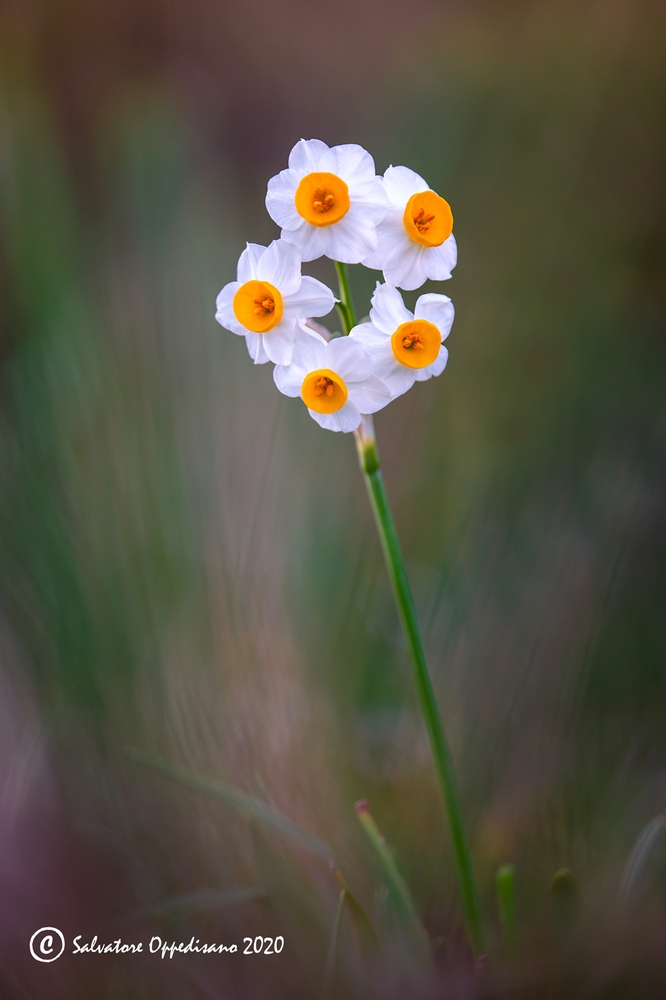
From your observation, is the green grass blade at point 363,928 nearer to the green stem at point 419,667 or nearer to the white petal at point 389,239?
the green stem at point 419,667

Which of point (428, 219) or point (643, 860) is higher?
→ point (428, 219)

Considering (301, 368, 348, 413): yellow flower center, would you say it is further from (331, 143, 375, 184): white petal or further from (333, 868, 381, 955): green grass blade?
(333, 868, 381, 955): green grass blade

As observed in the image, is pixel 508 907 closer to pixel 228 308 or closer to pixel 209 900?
pixel 209 900

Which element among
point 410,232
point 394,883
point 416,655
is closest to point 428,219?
point 410,232

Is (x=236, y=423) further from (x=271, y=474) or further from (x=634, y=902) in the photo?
(x=634, y=902)

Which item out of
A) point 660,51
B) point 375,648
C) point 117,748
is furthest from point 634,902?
point 660,51

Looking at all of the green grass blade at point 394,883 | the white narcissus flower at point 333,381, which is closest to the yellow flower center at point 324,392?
the white narcissus flower at point 333,381
